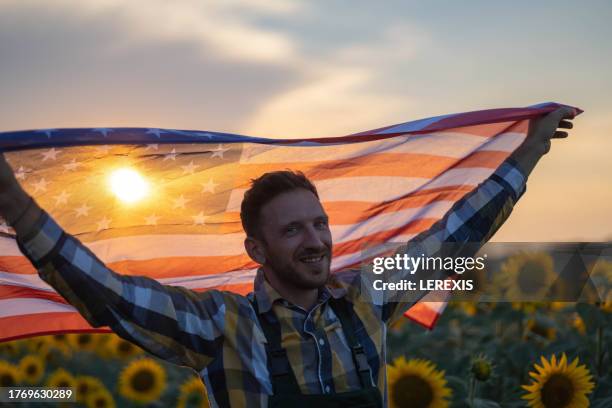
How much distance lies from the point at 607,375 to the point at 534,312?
1.16 m

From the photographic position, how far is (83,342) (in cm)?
672

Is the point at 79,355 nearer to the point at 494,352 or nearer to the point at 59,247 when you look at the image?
the point at 494,352

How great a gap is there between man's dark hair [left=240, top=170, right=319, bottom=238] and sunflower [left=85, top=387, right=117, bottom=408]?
8.92 ft

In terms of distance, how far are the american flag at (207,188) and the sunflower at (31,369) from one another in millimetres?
2500

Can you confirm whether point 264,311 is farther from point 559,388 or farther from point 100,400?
point 100,400

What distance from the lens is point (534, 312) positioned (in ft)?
21.3

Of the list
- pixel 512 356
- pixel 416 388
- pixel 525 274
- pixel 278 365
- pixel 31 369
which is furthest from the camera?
pixel 31 369

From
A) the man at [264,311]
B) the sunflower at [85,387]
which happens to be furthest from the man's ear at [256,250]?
the sunflower at [85,387]

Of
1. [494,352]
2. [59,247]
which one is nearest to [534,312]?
[494,352]

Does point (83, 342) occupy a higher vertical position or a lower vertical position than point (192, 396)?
higher

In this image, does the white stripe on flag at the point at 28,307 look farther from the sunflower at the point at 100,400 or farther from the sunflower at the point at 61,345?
the sunflower at the point at 61,345

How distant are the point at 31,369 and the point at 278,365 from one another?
377 cm

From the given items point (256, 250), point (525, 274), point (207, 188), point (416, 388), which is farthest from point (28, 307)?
point (525, 274)

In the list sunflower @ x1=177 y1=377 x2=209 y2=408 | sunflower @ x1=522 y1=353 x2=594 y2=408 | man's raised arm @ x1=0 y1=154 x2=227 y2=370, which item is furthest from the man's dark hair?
sunflower @ x1=177 y1=377 x2=209 y2=408
